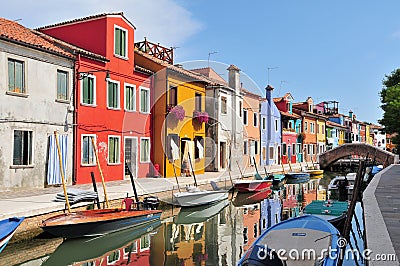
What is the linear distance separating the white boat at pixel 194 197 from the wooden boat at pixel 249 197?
5.68 ft

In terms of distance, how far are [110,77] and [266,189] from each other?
9998mm

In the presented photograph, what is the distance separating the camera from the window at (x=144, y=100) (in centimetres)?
1925

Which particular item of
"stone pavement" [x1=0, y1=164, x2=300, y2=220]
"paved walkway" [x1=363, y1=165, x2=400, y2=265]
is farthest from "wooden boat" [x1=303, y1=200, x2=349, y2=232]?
"stone pavement" [x1=0, y1=164, x2=300, y2=220]

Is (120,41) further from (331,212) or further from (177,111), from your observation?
(331,212)

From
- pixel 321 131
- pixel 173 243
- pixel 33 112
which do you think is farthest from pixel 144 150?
pixel 321 131

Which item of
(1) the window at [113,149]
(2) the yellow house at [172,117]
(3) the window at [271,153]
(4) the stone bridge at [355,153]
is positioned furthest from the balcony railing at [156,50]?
(4) the stone bridge at [355,153]

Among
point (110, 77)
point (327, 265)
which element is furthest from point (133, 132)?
point (327, 265)

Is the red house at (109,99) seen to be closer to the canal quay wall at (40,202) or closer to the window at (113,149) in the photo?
the window at (113,149)

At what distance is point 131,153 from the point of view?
60.9ft

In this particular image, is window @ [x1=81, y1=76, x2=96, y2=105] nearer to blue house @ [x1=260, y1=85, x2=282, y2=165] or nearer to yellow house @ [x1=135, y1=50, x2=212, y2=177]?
yellow house @ [x1=135, y1=50, x2=212, y2=177]

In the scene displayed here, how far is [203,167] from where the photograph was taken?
2373cm

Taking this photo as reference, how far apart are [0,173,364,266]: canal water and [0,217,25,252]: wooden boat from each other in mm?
607

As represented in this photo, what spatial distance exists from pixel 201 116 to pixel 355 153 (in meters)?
20.6

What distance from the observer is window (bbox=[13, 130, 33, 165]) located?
1308 centimetres
